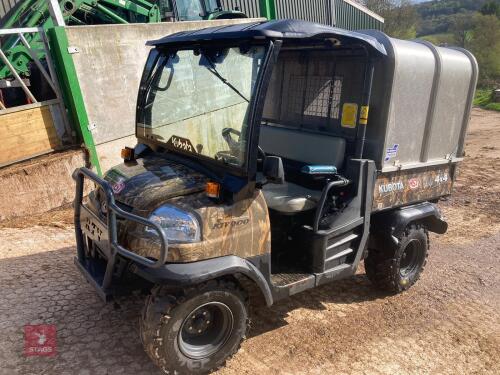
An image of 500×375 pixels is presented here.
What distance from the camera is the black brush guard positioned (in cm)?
251

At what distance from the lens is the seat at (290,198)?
10.9 ft

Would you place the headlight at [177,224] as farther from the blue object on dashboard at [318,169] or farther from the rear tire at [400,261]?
the rear tire at [400,261]

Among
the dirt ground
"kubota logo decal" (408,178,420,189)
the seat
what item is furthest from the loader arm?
"kubota logo decal" (408,178,420,189)

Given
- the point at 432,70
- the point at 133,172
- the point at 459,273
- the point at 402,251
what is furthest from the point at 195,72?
the point at 459,273

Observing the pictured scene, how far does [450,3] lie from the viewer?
233 feet

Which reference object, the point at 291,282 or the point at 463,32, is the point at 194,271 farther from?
the point at 463,32

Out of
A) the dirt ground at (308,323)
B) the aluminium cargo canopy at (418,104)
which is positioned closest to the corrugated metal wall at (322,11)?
the aluminium cargo canopy at (418,104)

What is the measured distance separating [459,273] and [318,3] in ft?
42.7

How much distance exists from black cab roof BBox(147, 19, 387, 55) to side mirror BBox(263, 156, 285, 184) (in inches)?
29.0

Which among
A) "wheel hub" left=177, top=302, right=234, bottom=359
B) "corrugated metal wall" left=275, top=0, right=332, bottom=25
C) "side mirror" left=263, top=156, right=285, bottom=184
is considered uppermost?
"corrugated metal wall" left=275, top=0, right=332, bottom=25

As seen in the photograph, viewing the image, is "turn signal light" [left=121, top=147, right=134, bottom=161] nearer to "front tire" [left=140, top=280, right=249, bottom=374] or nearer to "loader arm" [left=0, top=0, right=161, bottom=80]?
"front tire" [left=140, top=280, right=249, bottom=374]

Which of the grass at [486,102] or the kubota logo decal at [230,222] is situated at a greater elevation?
the kubota logo decal at [230,222]

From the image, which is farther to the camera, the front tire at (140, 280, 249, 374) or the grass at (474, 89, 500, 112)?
the grass at (474, 89, 500, 112)

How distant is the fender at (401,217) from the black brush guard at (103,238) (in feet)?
7.34
